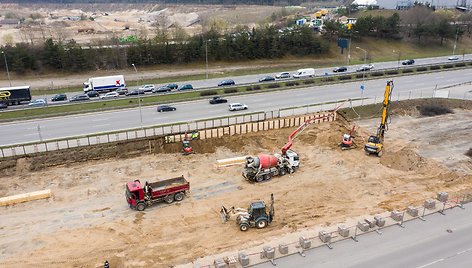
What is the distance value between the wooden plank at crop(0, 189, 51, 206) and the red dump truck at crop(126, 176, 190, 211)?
8.09 metres

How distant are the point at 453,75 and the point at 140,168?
64.5 metres

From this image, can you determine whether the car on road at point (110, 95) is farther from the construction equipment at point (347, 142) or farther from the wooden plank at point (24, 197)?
the construction equipment at point (347, 142)

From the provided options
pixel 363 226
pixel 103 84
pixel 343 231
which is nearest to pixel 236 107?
pixel 103 84

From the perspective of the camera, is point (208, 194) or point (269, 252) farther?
point (208, 194)

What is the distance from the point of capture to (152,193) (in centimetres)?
3127

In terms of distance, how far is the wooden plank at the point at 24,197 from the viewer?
32375 mm

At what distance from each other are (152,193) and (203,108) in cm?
2492

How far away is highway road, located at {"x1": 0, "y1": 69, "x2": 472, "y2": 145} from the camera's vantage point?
46.3 metres

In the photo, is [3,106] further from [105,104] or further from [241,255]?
[241,255]

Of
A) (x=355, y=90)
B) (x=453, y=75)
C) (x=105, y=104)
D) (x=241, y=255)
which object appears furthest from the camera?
(x=453, y=75)

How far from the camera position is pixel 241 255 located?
23.3m

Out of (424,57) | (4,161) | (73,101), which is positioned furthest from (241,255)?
(424,57)

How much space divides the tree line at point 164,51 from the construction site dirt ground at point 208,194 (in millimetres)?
49854

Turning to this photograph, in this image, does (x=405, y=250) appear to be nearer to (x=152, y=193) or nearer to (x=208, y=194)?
(x=208, y=194)
